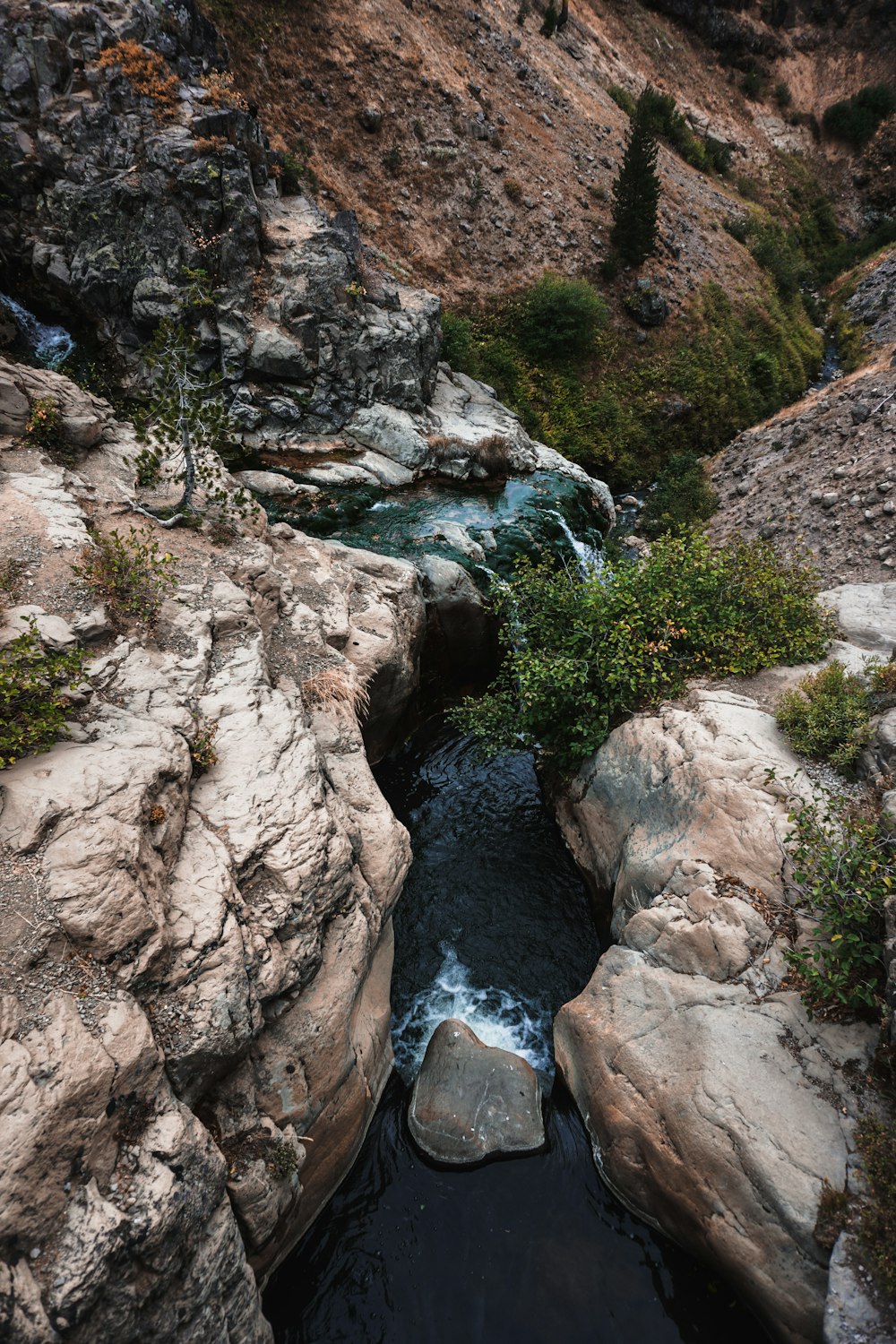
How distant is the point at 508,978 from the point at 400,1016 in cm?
201

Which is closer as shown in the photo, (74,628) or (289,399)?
(74,628)

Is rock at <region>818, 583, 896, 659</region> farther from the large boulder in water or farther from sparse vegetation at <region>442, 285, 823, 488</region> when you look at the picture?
sparse vegetation at <region>442, 285, 823, 488</region>

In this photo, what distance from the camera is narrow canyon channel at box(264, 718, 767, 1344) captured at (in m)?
7.59

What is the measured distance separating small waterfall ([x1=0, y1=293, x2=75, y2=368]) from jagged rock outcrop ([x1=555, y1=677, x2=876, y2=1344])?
19.8 m

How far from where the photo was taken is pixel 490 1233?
830 cm

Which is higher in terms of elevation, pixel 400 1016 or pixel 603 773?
pixel 603 773

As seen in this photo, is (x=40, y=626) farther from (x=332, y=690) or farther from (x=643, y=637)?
(x=643, y=637)

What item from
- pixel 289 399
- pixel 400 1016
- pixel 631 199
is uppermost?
pixel 631 199

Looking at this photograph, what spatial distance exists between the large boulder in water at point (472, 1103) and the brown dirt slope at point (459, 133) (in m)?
29.8

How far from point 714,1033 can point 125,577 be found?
34.0 feet

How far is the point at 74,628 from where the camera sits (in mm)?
8500

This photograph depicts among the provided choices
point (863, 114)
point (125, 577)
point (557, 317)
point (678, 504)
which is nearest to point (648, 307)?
point (557, 317)

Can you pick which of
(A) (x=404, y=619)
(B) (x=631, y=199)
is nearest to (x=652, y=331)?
(B) (x=631, y=199)

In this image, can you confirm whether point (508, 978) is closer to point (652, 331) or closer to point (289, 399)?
point (289, 399)
